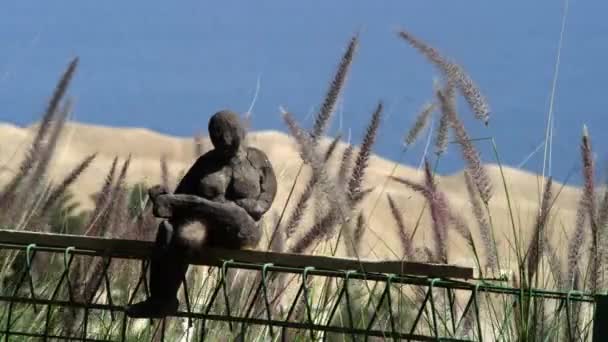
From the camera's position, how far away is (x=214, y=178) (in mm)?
1541

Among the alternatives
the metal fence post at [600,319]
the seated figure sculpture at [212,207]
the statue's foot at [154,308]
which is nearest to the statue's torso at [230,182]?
the seated figure sculpture at [212,207]

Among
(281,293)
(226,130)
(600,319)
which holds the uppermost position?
(226,130)

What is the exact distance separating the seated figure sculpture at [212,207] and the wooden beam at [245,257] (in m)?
0.02

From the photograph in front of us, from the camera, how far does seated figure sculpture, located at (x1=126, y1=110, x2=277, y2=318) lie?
151 centimetres

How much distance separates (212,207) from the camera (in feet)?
4.96

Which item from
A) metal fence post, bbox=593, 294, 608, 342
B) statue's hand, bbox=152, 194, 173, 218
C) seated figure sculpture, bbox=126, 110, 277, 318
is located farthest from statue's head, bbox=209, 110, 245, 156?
metal fence post, bbox=593, 294, 608, 342

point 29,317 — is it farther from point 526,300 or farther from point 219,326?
point 526,300

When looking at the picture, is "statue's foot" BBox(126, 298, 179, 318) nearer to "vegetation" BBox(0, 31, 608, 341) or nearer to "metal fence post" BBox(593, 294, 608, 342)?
"vegetation" BBox(0, 31, 608, 341)

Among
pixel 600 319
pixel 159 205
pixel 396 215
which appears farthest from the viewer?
pixel 396 215

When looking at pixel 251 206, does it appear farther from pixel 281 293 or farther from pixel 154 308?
pixel 281 293

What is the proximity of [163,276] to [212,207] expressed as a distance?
119 mm

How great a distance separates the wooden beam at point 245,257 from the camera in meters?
1.41

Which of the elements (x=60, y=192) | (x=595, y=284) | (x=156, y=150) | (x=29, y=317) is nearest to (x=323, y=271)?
(x=595, y=284)

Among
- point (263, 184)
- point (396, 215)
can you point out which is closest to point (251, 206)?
point (263, 184)
